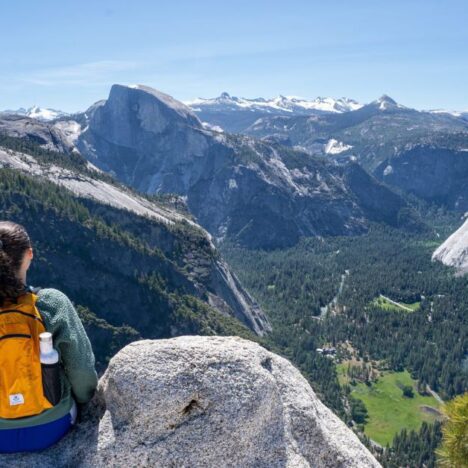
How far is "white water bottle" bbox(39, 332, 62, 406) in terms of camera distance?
305 inches

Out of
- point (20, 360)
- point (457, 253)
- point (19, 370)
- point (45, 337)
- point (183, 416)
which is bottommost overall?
point (457, 253)

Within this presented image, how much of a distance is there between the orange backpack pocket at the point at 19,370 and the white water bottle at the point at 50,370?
0.09 metres

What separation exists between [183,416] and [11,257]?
4.10m

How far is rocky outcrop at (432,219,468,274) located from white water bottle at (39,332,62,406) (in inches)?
7391

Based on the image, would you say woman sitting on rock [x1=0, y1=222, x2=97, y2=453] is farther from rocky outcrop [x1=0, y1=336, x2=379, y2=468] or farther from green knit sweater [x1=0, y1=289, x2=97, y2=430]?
rocky outcrop [x1=0, y1=336, x2=379, y2=468]

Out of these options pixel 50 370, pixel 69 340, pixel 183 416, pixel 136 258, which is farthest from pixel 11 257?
pixel 136 258

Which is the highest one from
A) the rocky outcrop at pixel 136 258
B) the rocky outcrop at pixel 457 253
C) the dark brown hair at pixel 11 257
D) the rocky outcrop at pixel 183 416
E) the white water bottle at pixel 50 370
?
the dark brown hair at pixel 11 257

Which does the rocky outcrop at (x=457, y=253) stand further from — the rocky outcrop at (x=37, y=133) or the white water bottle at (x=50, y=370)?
the white water bottle at (x=50, y=370)

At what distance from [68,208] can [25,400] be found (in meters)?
90.5

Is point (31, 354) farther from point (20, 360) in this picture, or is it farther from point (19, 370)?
point (19, 370)

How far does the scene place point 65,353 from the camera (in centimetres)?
848

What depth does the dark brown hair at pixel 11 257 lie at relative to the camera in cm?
756

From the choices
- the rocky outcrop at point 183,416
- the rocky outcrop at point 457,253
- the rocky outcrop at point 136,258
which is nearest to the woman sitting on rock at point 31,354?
the rocky outcrop at point 183,416

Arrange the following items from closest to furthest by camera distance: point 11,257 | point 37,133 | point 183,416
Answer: point 11,257, point 183,416, point 37,133
